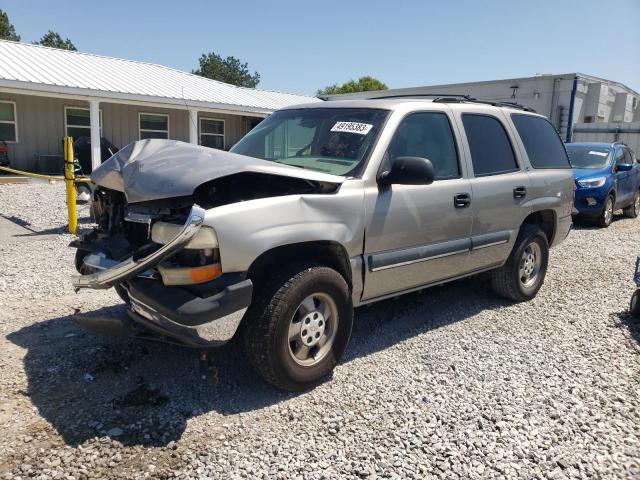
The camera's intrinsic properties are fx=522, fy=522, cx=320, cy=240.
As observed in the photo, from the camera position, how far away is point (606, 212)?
1116 cm

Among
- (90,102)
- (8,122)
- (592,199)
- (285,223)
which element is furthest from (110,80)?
(285,223)

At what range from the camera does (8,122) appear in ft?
55.9

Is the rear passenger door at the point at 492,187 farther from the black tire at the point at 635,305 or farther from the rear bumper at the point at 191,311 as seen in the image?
the rear bumper at the point at 191,311

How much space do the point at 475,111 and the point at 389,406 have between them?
2.95 meters

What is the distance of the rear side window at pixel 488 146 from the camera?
189 inches

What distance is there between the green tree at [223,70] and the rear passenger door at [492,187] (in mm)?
66469

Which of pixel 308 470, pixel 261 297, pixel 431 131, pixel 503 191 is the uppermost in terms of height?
pixel 431 131

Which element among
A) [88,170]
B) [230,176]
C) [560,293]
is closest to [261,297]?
[230,176]

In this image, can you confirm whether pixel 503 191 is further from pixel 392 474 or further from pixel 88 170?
pixel 88 170

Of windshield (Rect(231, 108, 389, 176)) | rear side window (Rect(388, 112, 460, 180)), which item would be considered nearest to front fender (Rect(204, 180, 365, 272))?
windshield (Rect(231, 108, 389, 176))

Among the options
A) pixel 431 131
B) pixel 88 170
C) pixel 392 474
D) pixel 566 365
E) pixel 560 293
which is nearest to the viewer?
pixel 392 474

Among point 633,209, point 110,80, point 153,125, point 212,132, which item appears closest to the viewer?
point 633,209

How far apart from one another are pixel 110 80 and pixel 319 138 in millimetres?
15488

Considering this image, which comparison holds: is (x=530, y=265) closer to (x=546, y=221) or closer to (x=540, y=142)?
(x=546, y=221)
